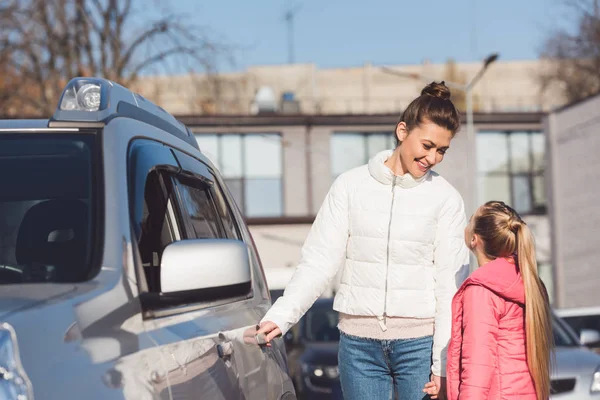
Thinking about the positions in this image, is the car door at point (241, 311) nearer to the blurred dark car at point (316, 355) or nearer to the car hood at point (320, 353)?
the blurred dark car at point (316, 355)

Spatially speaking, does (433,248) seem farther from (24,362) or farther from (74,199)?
(24,362)

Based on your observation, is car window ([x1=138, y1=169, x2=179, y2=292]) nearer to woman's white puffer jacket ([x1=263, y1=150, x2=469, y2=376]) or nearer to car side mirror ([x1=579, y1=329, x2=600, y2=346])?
woman's white puffer jacket ([x1=263, y1=150, x2=469, y2=376])

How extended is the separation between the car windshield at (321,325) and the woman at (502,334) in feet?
33.8

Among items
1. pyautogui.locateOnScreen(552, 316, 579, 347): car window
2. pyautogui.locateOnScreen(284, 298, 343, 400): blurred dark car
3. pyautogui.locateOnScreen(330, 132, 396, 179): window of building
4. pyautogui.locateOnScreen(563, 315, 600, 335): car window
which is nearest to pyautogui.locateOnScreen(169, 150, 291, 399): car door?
pyautogui.locateOnScreen(552, 316, 579, 347): car window

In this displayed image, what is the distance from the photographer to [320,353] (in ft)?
47.7

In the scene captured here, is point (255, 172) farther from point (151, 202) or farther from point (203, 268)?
point (203, 268)

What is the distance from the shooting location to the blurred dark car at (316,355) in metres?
14.1

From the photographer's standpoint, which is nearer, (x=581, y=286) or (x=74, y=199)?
(x=74, y=199)

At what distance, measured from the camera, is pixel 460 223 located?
16.7ft

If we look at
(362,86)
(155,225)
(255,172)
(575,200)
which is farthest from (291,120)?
(155,225)

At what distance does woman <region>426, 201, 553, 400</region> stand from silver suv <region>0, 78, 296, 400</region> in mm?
838

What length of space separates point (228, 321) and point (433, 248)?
4.38 feet

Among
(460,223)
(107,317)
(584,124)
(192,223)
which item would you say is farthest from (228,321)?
(584,124)

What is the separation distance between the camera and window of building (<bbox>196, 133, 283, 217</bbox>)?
46625 millimetres
